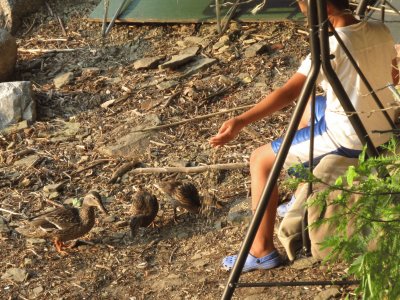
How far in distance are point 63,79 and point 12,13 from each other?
178 centimetres

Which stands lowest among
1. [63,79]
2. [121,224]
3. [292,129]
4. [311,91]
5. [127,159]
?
[121,224]

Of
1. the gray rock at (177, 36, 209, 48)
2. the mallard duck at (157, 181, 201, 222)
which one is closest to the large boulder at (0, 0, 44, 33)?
the gray rock at (177, 36, 209, 48)

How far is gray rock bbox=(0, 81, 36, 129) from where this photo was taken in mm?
9000

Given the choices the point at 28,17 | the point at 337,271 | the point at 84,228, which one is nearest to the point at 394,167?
the point at 337,271

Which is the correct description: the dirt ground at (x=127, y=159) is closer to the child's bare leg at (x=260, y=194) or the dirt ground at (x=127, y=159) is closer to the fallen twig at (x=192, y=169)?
the fallen twig at (x=192, y=169)

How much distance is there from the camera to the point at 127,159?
809 centimetres

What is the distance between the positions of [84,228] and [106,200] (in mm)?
628

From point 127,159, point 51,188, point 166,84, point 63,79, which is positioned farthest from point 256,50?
point 51,188

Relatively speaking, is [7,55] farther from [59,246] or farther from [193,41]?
[59,246]

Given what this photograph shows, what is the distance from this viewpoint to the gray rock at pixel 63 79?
31.7 feet

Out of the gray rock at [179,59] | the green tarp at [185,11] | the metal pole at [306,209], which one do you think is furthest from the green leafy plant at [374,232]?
the green tarp at [185,11]

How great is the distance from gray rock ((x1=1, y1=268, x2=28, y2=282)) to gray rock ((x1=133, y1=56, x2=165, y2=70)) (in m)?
3.35

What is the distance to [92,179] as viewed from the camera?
26.2 feet

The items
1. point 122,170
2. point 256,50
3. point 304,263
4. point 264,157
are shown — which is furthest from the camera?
point 256,50
